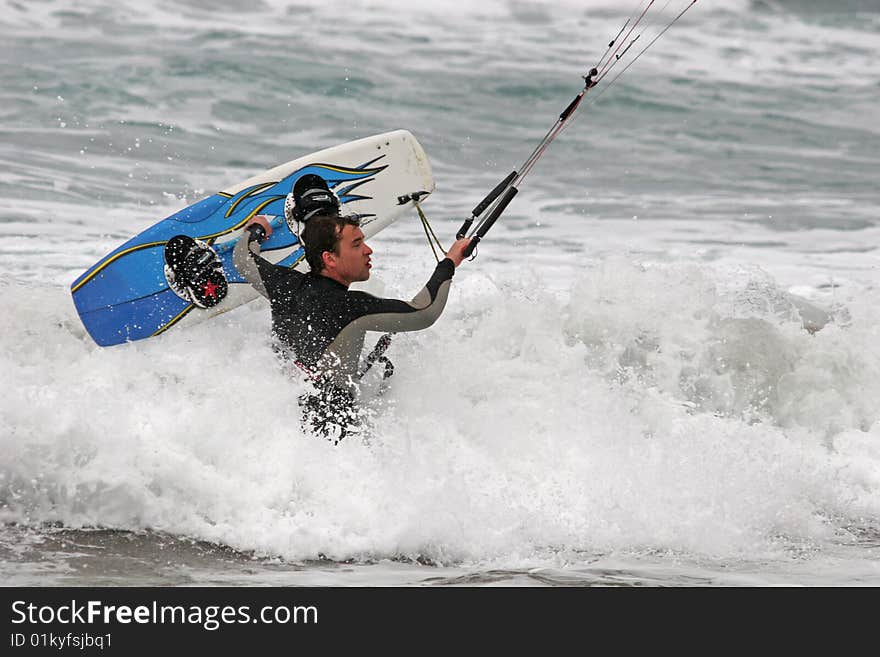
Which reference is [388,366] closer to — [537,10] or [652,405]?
[652,405]

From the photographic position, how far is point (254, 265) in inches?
183

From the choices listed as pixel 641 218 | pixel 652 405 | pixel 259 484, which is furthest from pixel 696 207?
pixel 259 484

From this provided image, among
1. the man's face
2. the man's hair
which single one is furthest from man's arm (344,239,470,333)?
the man's hair

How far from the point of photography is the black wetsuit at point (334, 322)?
421 cm

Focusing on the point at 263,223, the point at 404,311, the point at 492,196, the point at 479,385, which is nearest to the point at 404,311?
the point at 404,311

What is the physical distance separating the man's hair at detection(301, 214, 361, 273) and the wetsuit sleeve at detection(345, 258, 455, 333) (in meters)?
0.23

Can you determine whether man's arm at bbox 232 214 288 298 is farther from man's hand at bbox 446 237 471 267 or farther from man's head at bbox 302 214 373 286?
man's hand at bbox 446 237 471 267

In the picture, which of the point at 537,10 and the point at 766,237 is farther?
the point at 537,10

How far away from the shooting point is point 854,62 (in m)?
19.0

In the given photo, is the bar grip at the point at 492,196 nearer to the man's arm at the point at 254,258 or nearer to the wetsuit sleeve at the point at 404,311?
the wetsuit sleeve at the point at 404,311

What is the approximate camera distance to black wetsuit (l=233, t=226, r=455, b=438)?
4215 mm

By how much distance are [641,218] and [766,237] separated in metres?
1.18

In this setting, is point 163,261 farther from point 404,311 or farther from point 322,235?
point 404,311

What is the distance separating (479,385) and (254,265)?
4.80 feet
